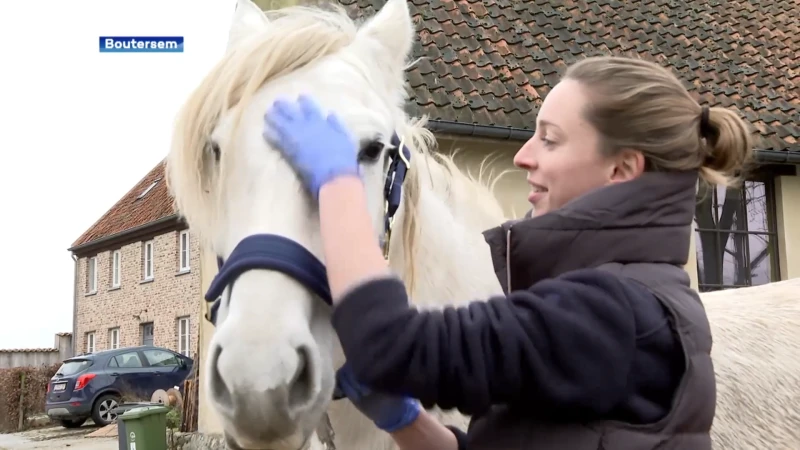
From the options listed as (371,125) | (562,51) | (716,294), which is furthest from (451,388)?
(562,51)

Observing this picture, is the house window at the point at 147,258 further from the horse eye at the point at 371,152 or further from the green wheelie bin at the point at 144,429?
the horse eye at the point at 371,152

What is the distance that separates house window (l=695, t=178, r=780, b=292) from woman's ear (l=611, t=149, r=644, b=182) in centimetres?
768

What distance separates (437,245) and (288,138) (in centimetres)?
75

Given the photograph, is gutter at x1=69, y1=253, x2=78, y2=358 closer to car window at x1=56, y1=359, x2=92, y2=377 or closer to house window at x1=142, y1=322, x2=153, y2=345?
house window at x1=142, y1=322, x2=153, y2=345

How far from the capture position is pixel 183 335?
23.0m

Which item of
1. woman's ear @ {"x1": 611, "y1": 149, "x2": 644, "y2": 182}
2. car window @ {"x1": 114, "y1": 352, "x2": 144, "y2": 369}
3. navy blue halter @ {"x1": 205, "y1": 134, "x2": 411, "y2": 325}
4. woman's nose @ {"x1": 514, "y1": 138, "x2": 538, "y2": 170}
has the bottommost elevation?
car window @ {"x1": 114, "y1": 352, "x2": 144, "y2": 369}

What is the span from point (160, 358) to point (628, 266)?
1705 cm

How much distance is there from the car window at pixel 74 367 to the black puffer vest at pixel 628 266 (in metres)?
16.9

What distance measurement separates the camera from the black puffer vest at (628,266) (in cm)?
122

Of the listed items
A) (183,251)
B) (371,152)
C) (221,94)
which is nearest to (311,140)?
(371,152)

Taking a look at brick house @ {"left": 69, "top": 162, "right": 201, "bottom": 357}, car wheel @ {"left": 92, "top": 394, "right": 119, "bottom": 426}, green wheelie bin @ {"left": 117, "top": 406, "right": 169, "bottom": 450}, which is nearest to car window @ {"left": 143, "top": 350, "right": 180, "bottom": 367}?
car wheel @ {"left": 92, "top": 394, "right": 119, "bottom": 426}

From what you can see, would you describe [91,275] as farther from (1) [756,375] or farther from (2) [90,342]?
(1) [756,375]

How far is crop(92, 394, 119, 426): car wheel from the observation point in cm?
1627

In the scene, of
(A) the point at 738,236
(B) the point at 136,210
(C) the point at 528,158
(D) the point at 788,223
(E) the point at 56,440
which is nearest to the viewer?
(C) the point at 528,158
